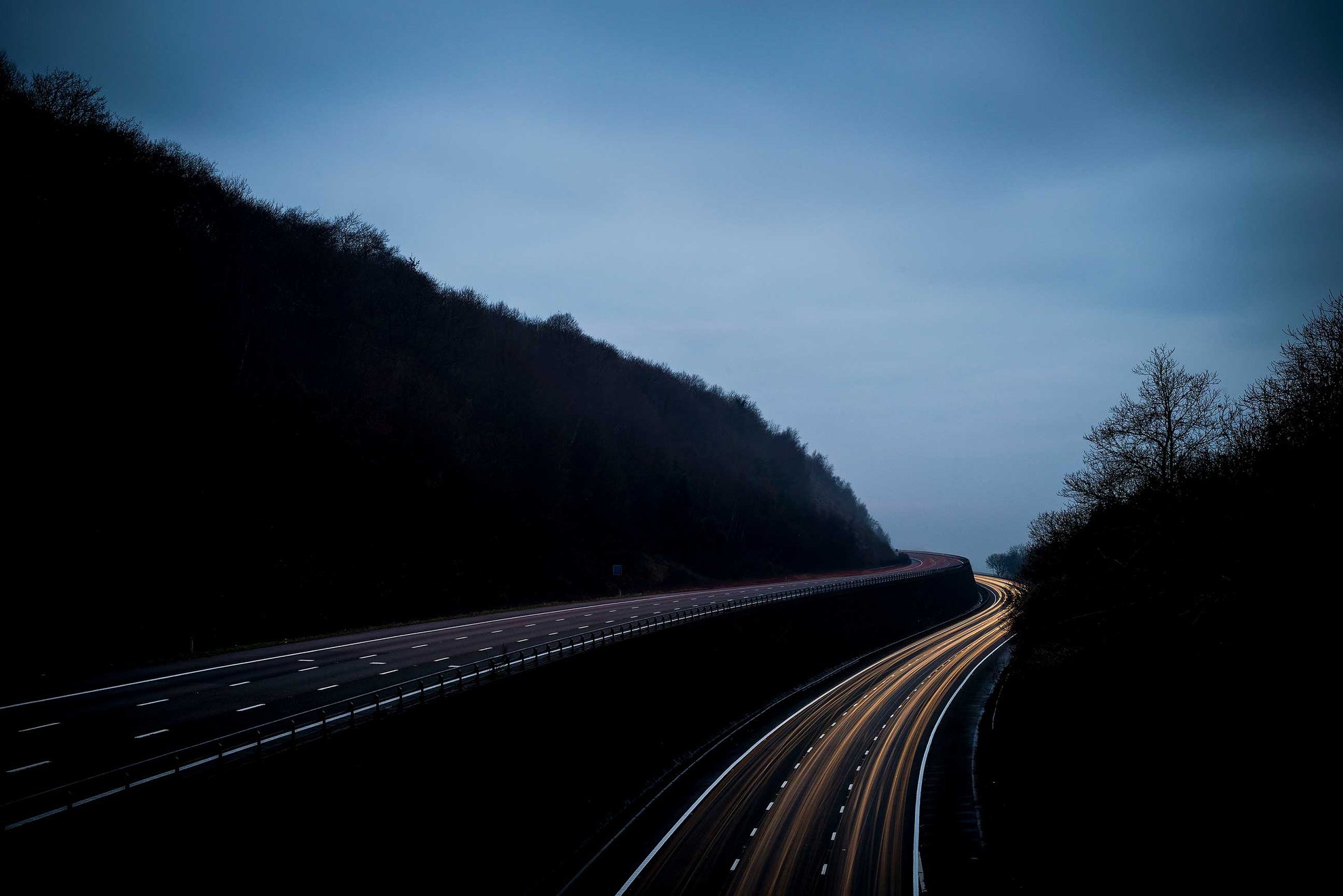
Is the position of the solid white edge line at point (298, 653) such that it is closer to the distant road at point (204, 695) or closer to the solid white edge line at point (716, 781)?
the distant road at point (204, 695)

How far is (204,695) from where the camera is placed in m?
20.5

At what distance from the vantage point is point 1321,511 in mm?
13547

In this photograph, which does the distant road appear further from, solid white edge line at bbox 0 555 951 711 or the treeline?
the treeline

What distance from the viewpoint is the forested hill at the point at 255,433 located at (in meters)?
29.8

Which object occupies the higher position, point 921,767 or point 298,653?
point 298,653

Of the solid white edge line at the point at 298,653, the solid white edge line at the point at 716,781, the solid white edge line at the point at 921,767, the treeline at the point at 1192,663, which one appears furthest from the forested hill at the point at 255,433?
the treeline at the point at 1192,663

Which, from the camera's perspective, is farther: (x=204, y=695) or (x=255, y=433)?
(x=255, y=433)

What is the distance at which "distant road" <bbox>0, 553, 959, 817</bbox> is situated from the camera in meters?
15.1

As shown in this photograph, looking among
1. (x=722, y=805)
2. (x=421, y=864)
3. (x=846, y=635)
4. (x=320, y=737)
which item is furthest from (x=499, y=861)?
(x=846, y=635)

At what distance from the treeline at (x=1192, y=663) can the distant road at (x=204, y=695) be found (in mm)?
21572

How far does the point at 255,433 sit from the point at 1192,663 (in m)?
47.0

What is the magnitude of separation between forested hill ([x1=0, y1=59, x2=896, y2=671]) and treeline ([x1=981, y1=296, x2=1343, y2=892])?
34.1 m

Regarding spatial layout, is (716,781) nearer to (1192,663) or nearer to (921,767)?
(921,767)

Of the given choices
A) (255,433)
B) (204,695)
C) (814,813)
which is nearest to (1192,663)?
(814,813)
